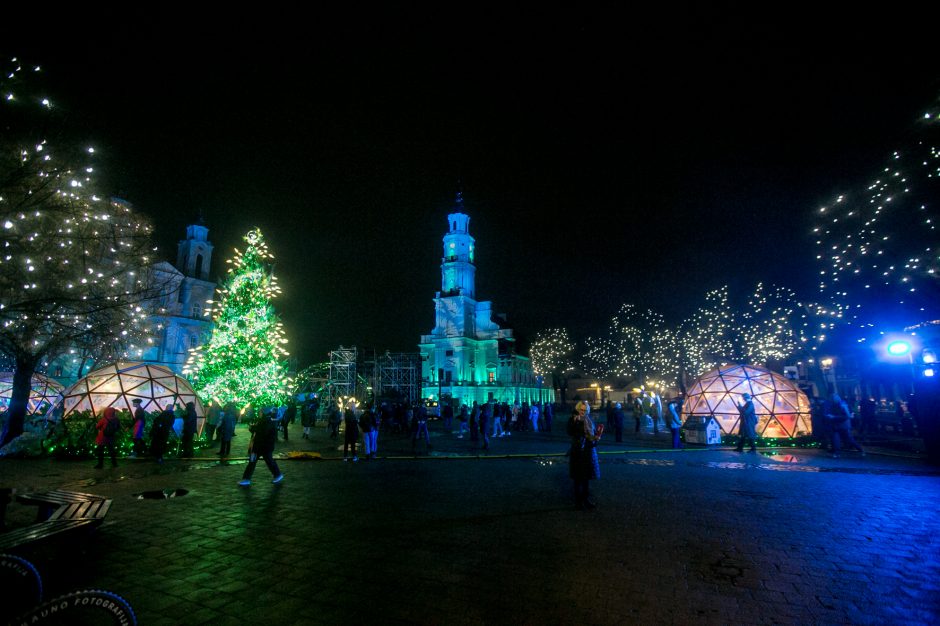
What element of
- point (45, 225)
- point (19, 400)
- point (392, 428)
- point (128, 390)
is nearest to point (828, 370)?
point (392, 428)

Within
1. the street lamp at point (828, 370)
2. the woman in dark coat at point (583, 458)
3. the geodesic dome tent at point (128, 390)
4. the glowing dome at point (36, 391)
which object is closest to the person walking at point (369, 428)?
the woman in dark coat at point (583, 458)

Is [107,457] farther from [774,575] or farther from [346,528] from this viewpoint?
[774,575]

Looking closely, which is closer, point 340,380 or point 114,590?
point 114,590

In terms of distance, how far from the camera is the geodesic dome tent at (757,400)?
1964 cm

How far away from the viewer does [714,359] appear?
47.4 m

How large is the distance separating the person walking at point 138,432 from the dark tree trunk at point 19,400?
661 centimetres

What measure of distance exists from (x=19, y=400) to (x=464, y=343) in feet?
181

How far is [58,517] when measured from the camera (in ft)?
17.8

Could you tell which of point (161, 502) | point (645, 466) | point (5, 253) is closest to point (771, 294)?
point (645, 466)

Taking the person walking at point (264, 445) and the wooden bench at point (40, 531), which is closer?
the wooden bench at point (40, 531)

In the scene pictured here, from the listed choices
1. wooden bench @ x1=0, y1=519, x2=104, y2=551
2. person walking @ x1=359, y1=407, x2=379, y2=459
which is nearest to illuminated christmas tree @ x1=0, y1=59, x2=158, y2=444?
wooden bench @ x1=0, y1=519, x2=104, y2=551

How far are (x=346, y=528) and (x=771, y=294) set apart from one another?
131ft

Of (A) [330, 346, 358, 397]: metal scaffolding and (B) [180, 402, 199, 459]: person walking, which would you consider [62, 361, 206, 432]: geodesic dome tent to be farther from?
(A) [330, 346, 358, 397]: metal scaffolding

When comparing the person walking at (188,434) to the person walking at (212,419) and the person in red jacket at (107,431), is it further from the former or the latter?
the person in red jacket at (107,431)
